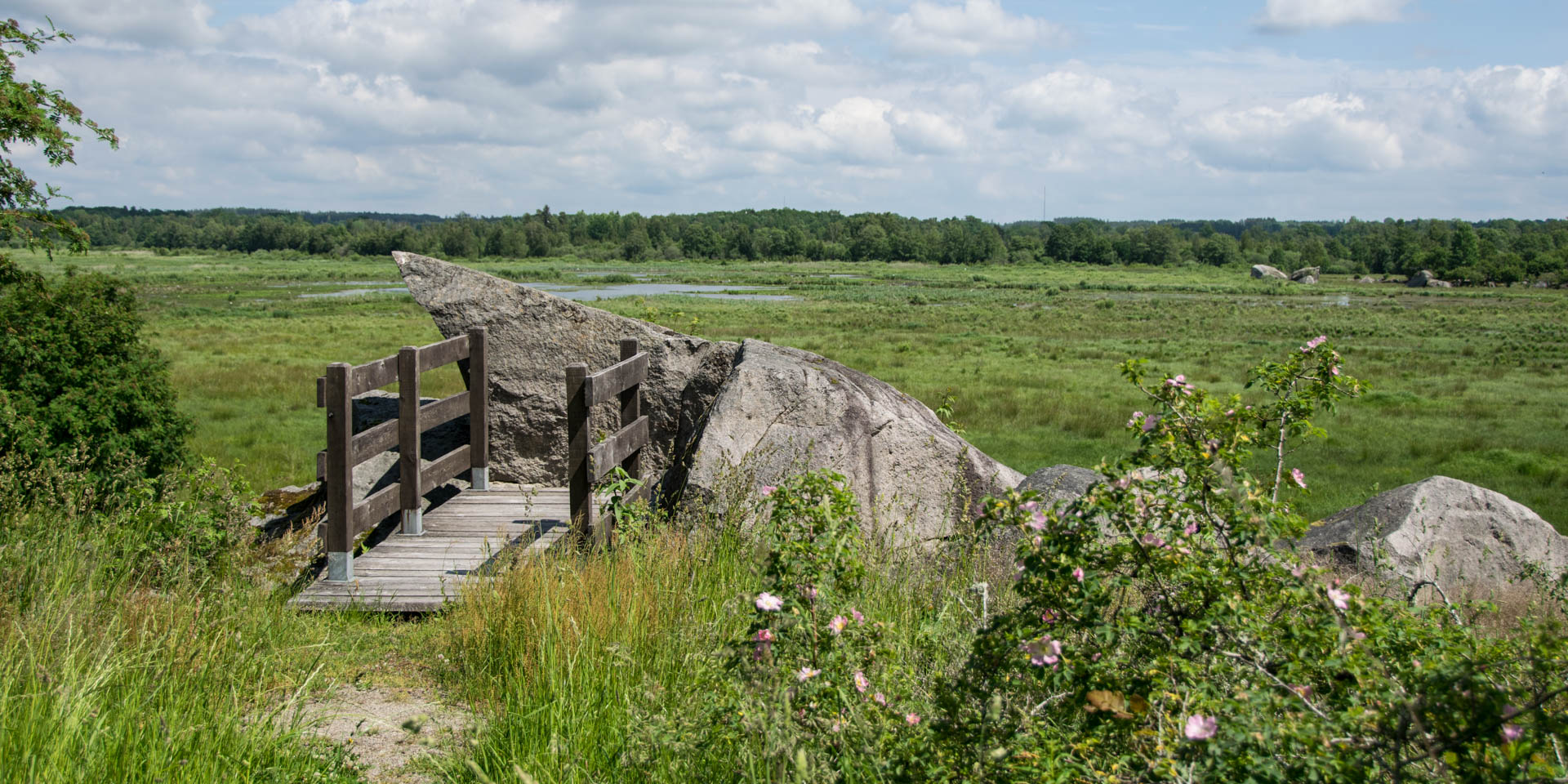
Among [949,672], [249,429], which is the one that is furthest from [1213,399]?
[249,429]

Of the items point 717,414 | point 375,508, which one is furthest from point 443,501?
point 717,414

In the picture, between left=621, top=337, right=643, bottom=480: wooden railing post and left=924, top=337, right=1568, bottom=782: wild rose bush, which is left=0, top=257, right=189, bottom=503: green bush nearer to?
left=621, top=337, right=643, bottom=480: wooden railing post

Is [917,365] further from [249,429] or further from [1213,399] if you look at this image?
[1213,399]

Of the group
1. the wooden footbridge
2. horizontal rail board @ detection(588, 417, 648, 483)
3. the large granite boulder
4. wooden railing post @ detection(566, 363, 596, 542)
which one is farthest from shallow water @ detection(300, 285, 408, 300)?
wooden railing post @ detection(566, 363, 596, 542)

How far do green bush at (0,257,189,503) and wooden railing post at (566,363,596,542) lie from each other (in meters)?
4.32

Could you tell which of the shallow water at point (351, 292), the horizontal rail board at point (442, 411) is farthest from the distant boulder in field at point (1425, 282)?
the horizontal rail board at point (442, 411)

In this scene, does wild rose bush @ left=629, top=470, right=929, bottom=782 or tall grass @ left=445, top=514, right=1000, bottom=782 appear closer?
wild rose bush @ left=629, top=470, right=929, bottom=782

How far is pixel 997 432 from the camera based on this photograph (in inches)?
725

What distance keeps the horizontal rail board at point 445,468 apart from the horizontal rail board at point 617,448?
1684 mm

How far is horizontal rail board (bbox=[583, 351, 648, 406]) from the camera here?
679 centimetres

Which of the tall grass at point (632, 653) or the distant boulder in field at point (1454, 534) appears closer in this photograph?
the tall grass at point (632, 653)

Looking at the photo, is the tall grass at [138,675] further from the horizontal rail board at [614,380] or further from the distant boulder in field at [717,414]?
the distant boulder in field at [717,414]

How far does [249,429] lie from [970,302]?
54.1 metres

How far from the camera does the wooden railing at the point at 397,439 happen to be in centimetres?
666
